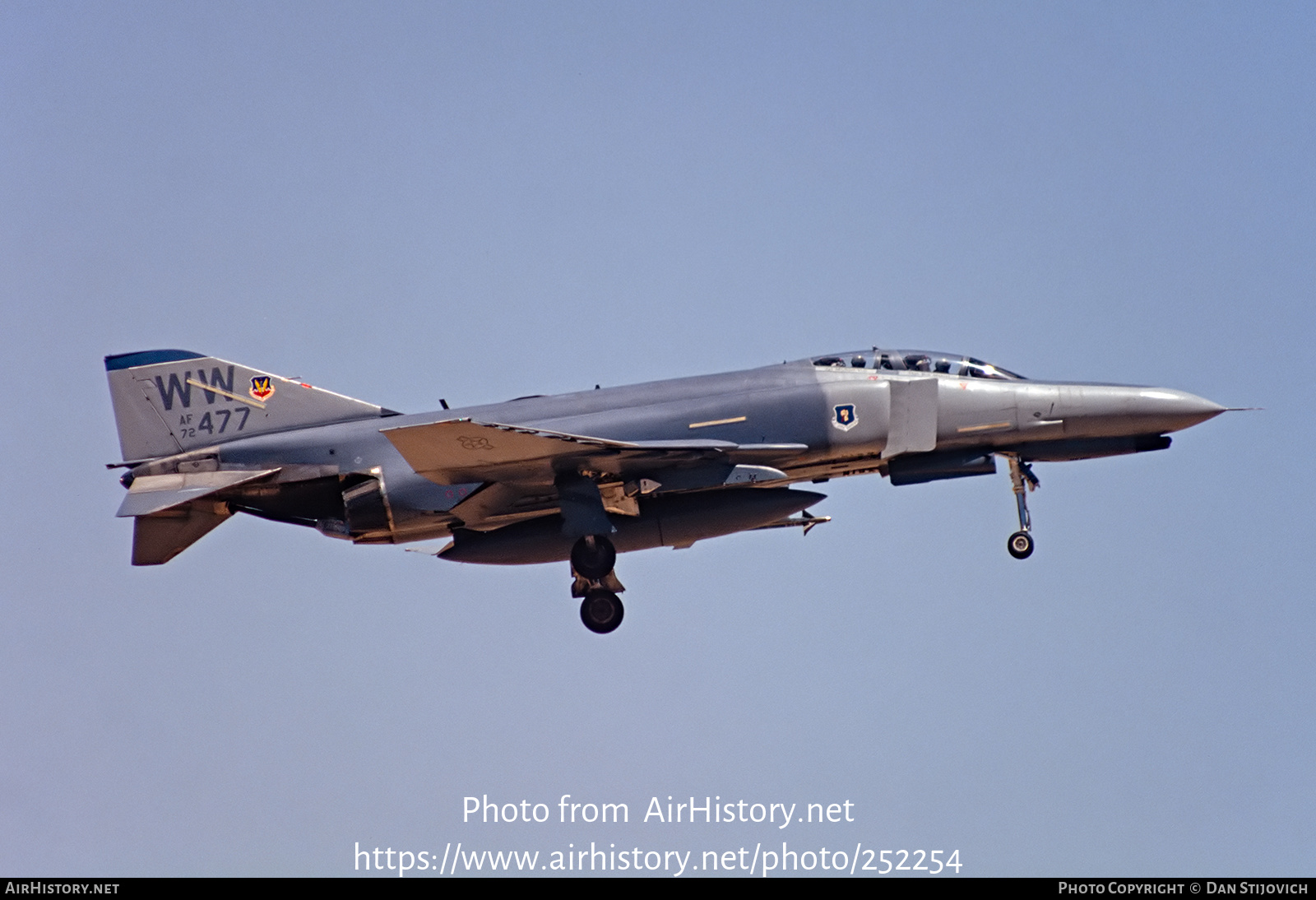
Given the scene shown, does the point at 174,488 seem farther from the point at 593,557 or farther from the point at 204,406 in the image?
the point at 593,557

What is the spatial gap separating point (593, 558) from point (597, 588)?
0.79 metres

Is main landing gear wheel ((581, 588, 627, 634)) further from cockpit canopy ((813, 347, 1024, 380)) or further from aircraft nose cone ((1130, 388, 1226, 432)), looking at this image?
aircraft nose cone ((1130, 388, 1226, 432))

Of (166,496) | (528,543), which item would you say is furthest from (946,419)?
(166,496)

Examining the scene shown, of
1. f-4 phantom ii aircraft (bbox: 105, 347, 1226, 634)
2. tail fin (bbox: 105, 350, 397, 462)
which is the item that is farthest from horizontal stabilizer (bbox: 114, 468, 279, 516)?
tail fin (bbox: 105, 350, 397, 462)

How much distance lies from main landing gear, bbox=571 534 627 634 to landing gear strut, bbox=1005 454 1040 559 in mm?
5584

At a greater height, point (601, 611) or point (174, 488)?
point (174, 488)

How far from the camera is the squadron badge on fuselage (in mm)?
23984

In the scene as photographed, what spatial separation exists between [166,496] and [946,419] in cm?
1095

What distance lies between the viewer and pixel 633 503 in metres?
23.7

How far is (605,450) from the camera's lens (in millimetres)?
22062

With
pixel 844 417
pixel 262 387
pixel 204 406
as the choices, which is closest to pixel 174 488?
pixel 204 406

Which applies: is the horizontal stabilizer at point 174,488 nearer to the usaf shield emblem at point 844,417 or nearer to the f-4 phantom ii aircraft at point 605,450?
the f-4 phantom ii aircraft at point 605,450

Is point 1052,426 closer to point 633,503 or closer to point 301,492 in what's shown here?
point 633,503

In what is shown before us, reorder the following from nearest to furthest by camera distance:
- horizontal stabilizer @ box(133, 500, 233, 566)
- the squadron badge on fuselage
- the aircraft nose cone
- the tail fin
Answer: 1. the aircraft nose cone
2. horizontal stabilizer @ box(133, 500, 233, 566)
3. the tail fin
4. the squadron badge on fuselage
